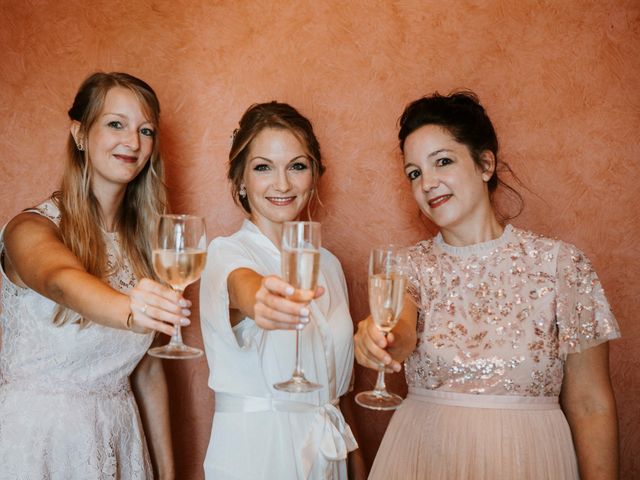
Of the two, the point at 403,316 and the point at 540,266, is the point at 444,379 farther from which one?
the point at 540,266

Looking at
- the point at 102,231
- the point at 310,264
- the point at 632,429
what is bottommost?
the point at 632,429

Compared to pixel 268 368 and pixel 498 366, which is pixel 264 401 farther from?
pixel 498 366

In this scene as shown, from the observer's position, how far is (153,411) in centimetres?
228

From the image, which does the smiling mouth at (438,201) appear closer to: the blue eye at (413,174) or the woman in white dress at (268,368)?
the blue eye at (413,174)

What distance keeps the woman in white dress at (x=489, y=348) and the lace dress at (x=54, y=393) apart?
0.90 meters

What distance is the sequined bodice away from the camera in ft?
5.90

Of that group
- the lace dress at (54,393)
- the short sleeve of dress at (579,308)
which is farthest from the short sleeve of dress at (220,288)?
the short sleeve of dress at (579,308)

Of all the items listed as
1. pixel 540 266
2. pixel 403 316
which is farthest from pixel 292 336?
pixel 540 266

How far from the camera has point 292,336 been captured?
76.7 inches

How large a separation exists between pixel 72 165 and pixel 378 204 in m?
1.25

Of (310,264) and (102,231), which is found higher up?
(102,231)

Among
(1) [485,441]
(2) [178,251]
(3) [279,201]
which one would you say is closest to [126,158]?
(3) [279,201]

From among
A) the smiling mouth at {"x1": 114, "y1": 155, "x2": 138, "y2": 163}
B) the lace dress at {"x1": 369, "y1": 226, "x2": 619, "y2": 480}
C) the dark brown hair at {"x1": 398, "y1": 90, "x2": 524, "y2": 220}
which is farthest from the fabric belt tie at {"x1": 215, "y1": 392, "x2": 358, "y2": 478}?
the dark brown hair at {"x1": 398, "y1": 90, "x2": 524, "y2": 220}

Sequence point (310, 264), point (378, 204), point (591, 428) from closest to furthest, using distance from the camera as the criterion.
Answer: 1. point (310, 264)
2. point (591, 428)
3. point (378, 204)
